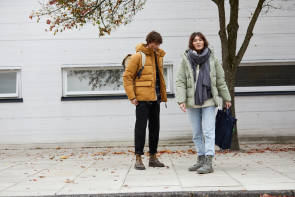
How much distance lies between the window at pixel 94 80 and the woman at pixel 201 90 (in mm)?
4779

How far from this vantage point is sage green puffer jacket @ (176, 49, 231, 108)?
5.80 meters

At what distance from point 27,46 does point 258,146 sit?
6.41m

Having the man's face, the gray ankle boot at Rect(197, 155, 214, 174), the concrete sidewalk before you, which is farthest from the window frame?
the gray ankle boot at Rect(197, 155, 214, 174)

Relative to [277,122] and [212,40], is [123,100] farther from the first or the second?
[277,122]

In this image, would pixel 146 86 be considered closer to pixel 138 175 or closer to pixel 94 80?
pixel 138 175

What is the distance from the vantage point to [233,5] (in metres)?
8.31

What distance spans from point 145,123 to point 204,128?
980 millimetres

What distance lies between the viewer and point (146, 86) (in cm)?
620

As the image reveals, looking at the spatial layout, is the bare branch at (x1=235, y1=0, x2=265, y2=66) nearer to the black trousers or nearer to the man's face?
the man's face

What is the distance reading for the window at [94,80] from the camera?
10.7 m

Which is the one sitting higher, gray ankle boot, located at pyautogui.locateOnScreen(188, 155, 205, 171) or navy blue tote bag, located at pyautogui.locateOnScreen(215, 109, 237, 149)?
navy blue tote bag, located at pyautogui.locateOnScreen(215, 109, 237, 149)

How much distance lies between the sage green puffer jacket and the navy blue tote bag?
0.38 meters

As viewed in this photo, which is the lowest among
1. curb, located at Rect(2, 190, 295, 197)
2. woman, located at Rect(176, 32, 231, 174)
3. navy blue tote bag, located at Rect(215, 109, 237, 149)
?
curb, located at Rect(2, 190, 295, 197)

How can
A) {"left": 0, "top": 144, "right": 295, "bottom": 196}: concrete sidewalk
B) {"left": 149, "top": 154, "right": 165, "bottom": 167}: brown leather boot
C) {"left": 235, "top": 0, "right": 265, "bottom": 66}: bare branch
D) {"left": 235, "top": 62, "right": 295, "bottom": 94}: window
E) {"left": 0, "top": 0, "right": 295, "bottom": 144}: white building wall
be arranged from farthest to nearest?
{"left": 235, "top": 62, "right": 295, "bottom": 94}: window → {"left": 0, "top": 0, "right": 295, "bottom": 144}: white building wall → {"left": 235, "top": 0, "right": 265, "bottom": 66}: bare branch → {"left": 149, "top": 154, "right": 165, "bottom": 167}: brown leather boot → {"left": 0, "top": 144, "right": 295, "bottom": 196}: concrete sidewalk
